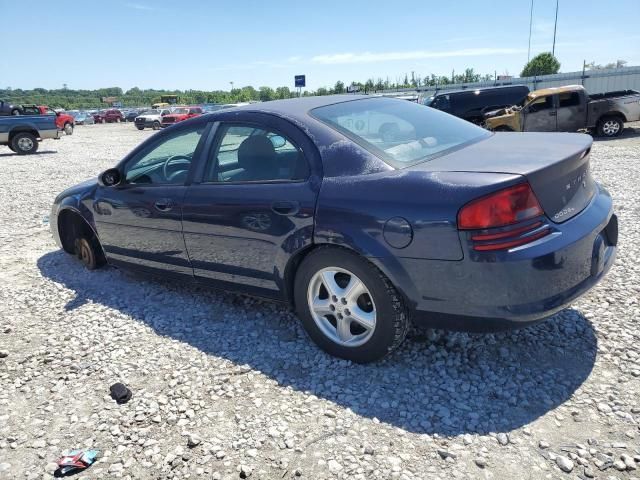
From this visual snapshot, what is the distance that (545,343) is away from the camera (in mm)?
2998

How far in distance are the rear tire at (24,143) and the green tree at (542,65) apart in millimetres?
57916

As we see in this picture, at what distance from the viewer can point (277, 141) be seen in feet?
10.2

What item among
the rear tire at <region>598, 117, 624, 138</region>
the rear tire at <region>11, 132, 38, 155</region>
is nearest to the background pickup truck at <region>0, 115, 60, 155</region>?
the rear tire at <region>11, 132, 38, 155</region>

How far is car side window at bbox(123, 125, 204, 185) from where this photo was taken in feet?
11.9

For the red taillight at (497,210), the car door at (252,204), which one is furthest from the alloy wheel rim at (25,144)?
the red taillight at (497,210)

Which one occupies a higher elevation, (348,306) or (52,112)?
(52,112)

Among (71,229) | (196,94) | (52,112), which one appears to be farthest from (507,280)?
(196,94)

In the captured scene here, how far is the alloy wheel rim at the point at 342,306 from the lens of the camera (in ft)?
9.10

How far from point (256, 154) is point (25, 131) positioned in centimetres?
1838

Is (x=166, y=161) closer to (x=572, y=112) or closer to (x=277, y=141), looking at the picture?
(x=277, y=141)

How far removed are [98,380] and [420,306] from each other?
2042mm

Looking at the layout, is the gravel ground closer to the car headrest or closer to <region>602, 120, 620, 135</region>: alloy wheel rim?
the car headrest

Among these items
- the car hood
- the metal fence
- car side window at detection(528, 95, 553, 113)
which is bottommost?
the car hood

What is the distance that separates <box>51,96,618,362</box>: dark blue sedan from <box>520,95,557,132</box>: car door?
492 inches
